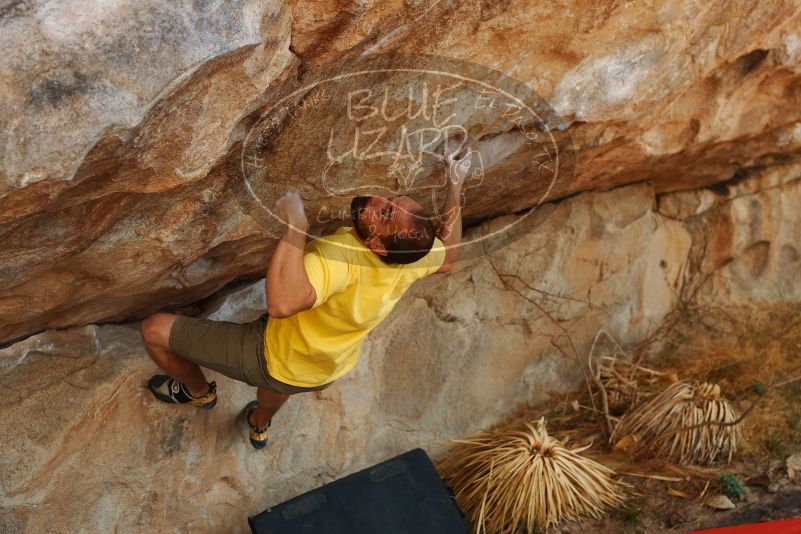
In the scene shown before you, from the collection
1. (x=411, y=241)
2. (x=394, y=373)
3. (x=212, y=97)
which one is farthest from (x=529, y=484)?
(x=212, y=97)

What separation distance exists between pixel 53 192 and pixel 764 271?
152 inches

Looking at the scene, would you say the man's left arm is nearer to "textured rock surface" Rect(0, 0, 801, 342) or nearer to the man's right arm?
"textured rock surface" Rect(0, 0, 801, 342)

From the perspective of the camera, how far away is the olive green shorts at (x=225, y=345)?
2.66 metres

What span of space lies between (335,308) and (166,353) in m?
0.63

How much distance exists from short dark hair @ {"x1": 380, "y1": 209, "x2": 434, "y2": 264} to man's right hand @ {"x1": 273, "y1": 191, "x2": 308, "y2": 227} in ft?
0.81

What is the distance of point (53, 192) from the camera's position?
1855 millimetres

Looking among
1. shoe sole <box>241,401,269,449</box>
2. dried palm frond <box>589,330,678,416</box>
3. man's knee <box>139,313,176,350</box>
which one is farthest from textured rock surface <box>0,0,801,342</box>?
dried palm frond <box>589,330,678,416</box>

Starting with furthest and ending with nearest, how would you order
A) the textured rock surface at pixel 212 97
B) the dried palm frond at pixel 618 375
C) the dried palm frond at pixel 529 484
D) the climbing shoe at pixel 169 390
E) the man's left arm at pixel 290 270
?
1. the dried palm frond at pixel 618 375
2. the dried palm frond at pixel 529 484
3. the climbing shoe at pixel 169 390
4. the man's left arm at pixel 290 270
5. the textured rock surface at pixel 212 97

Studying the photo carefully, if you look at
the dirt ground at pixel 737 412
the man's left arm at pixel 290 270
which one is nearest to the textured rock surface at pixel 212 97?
the man's left arm at pixel 290 270

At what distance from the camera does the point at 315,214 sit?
2.74 m

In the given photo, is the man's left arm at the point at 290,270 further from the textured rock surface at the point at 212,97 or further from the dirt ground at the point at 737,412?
the dirt ground at the point at 737,412

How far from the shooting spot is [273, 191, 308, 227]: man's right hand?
2205mm

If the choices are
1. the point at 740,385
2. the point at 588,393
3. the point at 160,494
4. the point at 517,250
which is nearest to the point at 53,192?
the point at 160,494

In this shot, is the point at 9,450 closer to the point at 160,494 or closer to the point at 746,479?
the point at 160,494
